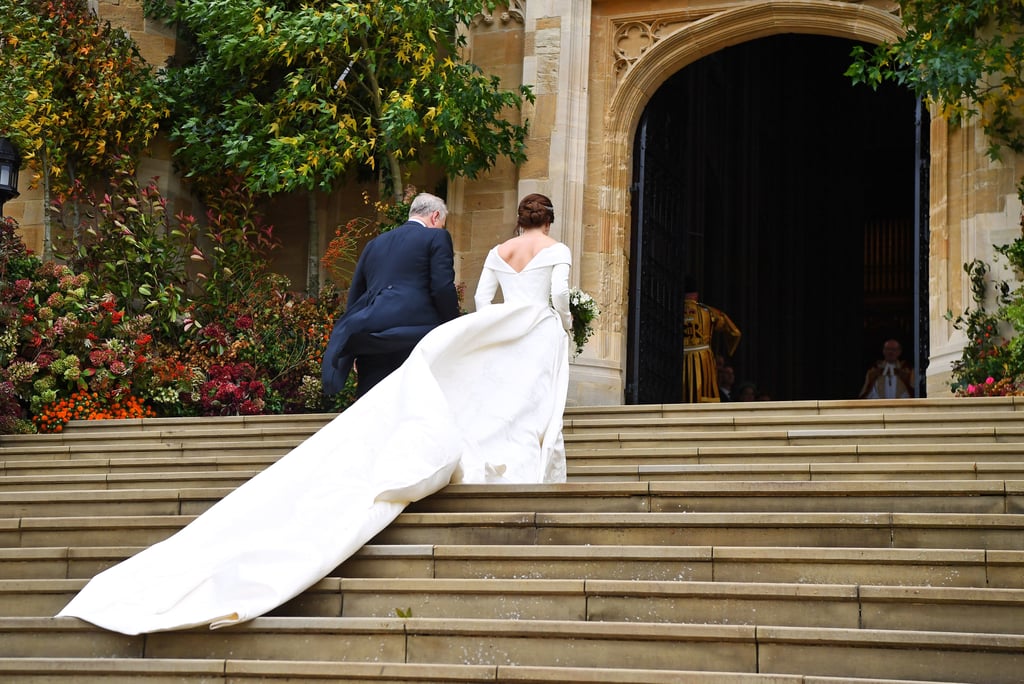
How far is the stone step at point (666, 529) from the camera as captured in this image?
5000 millimetres

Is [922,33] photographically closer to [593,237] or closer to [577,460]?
[593,237]

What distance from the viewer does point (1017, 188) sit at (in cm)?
1017

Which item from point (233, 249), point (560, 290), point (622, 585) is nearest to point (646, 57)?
point (233, 249)

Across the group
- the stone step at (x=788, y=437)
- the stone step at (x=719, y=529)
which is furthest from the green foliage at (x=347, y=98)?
the stone step at (x=719, y=529)

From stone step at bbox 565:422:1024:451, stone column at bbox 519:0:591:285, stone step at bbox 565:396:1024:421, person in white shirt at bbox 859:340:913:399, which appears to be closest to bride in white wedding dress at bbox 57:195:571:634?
stone step at bbox 565:422:1024:451

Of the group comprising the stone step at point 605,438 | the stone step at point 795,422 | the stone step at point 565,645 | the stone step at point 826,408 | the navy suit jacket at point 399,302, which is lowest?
the stone step at point 565,645

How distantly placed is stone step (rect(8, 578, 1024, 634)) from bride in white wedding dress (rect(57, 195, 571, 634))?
0.25 m

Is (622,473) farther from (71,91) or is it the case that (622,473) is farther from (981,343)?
(71,91)

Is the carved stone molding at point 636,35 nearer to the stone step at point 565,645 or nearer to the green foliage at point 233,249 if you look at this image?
the green foliage at point 233,249

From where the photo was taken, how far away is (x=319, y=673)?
4.48 metres

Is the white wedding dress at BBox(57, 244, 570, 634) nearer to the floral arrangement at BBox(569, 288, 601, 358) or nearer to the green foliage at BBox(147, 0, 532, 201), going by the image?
the floral arrangement at BBox(569, 288, 601, 358)

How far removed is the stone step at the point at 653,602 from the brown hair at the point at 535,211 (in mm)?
2816

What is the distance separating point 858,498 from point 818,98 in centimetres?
1924

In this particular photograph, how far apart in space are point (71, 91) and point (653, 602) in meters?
9.28
